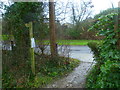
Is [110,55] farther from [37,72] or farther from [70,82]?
[37,72]

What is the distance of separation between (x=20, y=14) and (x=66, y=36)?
1.97 meters

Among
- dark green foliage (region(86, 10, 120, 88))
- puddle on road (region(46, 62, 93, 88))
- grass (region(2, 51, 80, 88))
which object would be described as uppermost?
dark green foliage (region(86, 10, 120, 88))

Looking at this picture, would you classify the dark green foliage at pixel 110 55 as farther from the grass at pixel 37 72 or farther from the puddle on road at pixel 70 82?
the grass at pixel 37 72

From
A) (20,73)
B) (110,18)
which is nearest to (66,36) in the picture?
(20,73)

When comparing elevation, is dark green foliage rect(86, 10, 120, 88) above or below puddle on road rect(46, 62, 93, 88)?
above

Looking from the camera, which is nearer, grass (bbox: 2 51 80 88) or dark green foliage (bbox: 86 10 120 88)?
dark green foliage (bbox: 86 10 120 88)

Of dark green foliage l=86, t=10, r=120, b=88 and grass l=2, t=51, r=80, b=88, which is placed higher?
dark green foliage l=86, t=10, r=120, b=88

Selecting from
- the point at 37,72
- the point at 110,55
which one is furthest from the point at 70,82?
the point at 110,55

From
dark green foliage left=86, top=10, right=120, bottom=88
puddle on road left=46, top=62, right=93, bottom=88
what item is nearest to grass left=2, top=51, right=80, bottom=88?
puddle on road left=46, top=62, right=93, bottom=88

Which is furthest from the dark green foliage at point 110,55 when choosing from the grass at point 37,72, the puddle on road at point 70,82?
the grass at point 37,72

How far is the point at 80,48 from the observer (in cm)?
825

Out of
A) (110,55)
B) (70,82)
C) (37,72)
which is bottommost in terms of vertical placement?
(70,82)

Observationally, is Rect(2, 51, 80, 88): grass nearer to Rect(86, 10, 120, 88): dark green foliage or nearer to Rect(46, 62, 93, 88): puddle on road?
Rect(46, 62, 93, 88): puddle on road

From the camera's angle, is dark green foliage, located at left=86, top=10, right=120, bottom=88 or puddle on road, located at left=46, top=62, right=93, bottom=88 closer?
dark green foliage, located at left=86, top=10, right=120, bottom=88
